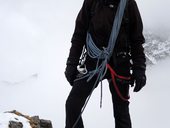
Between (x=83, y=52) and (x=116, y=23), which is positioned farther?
(x=83, y=52)

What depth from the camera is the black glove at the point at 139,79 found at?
19.5 ft

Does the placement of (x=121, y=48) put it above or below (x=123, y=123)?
above

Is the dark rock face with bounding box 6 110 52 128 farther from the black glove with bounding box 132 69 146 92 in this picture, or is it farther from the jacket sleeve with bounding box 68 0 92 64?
the black glove with bounding box 132 69 146 92

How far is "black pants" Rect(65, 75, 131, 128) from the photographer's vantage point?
5.91m

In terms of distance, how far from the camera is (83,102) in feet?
19.6

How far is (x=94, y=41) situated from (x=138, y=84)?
0.85 m

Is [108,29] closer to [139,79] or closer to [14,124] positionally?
[139,79]

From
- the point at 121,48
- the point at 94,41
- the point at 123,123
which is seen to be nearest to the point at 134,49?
the point at 121,48

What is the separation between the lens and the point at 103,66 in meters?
6.04

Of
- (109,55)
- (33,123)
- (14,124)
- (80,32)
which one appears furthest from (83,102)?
(33,123)

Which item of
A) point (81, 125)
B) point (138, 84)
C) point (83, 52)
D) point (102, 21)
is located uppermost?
point (102, 21)

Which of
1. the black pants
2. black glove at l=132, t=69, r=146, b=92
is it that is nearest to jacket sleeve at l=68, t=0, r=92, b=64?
the black pants

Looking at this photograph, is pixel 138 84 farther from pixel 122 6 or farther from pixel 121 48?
pixel 122 6

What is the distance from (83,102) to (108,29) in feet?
3.35
